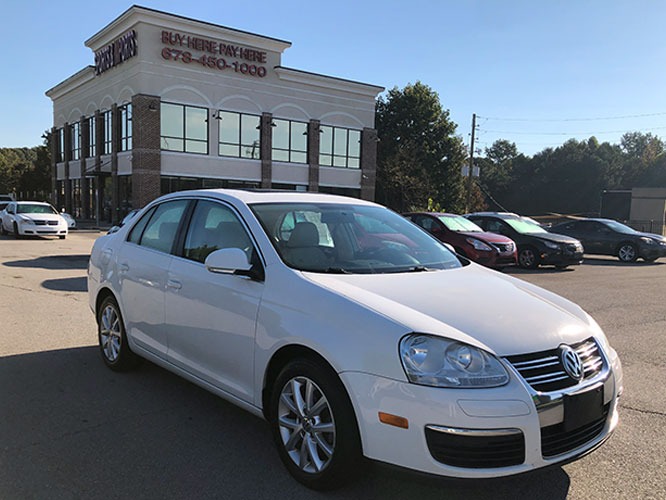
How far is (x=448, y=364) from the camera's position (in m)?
2.65

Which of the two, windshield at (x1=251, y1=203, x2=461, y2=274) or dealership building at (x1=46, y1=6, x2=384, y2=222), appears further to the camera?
dealership building at (x1=46, y1=6, x2=384, y2=222)

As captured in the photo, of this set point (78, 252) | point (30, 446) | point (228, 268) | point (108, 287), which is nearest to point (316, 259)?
point (228, 268)

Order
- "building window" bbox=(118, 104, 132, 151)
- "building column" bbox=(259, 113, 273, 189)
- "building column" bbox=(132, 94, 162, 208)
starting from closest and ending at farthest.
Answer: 1. "building column" bbox=(132, 94, 162, 208)
2. "building window" bbox=(118, 104, 132, 151)
3. "building column" bbox=(259, 113, 273, 189)

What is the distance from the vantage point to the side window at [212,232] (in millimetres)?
3902

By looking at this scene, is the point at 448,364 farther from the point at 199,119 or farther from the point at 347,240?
the point at 199,119

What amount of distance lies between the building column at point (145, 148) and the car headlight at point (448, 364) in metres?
29.2

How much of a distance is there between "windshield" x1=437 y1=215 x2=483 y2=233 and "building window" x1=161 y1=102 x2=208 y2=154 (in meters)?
20.9

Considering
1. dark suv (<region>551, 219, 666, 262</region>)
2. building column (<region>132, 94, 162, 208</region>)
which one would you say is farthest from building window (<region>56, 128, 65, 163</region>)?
dark suv (<region>551, 219, 666, 262</region>)

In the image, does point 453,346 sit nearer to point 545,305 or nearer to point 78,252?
point 545,305

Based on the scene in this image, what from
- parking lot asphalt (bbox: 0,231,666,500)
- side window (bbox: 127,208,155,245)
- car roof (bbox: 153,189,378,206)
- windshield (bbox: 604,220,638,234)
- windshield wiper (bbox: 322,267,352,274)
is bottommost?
parking lot asphalt (bbox: 0,231,666,500)

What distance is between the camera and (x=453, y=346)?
2689mm

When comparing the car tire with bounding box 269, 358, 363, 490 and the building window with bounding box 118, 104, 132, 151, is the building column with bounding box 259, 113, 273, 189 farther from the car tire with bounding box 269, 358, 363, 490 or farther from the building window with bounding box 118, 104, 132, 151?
the car tire with bounding box 269, 358, 363, 490

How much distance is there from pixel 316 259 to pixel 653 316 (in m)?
6.94

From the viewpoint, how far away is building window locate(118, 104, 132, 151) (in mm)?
31250
